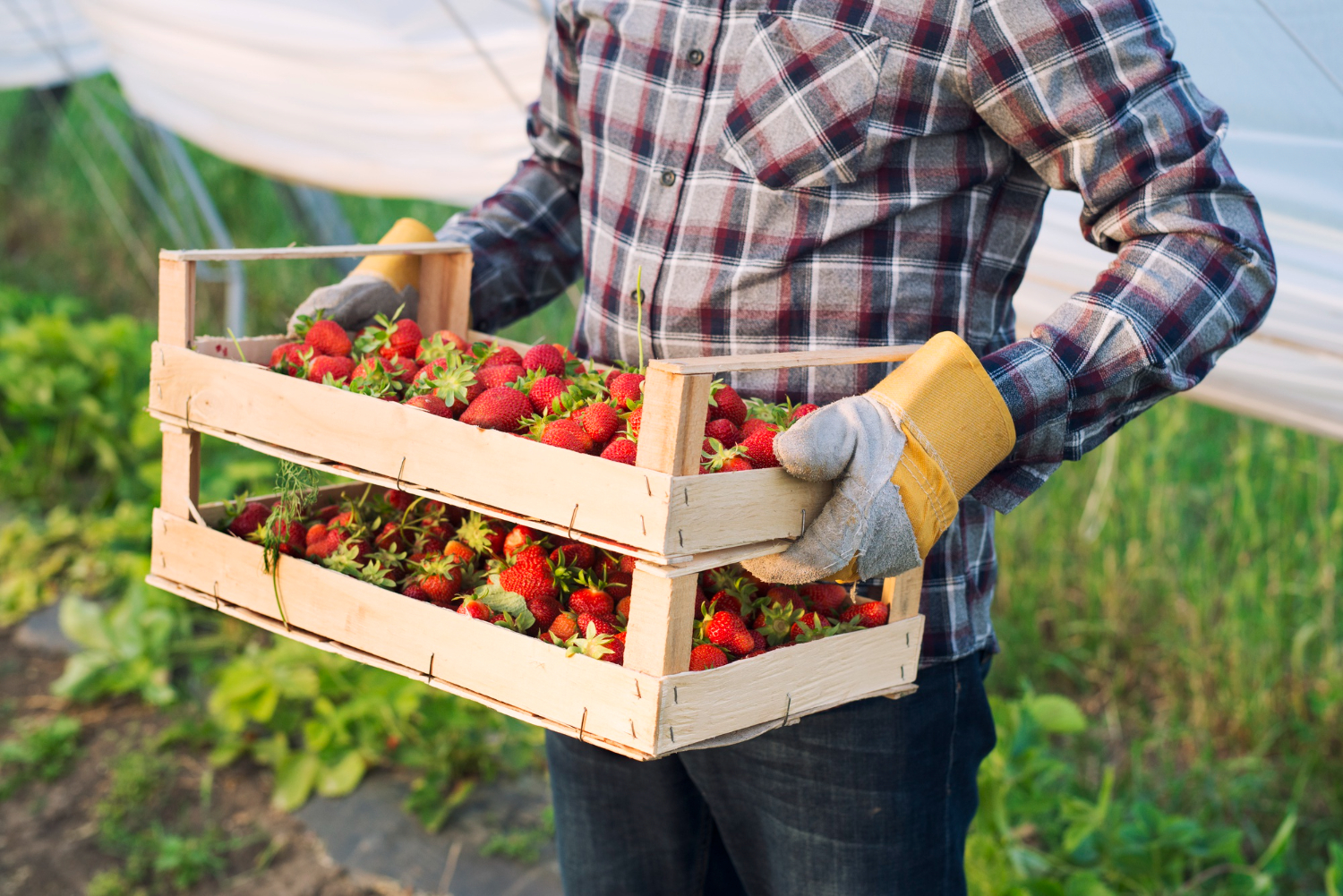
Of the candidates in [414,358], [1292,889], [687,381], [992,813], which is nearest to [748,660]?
[687,381]

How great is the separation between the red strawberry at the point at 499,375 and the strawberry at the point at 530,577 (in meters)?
0.19

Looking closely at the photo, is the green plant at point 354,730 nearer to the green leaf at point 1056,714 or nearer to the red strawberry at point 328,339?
the green leaf at point 1056,714

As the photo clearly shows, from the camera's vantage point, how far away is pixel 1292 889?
2.48 m

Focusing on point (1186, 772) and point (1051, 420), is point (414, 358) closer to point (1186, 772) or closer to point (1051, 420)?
point (1051, 420)

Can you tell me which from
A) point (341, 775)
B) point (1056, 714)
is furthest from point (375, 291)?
point (341, 775)

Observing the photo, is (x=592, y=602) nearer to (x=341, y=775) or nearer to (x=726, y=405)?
(x=726, y=405)

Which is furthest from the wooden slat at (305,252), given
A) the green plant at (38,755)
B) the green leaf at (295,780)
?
the green plant at (38,755)

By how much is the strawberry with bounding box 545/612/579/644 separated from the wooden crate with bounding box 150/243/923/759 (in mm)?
46

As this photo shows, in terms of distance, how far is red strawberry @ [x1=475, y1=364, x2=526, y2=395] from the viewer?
1.15 meters

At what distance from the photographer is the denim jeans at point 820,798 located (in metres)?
1.21

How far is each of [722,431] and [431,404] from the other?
30 centimetres

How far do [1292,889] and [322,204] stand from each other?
4270mm

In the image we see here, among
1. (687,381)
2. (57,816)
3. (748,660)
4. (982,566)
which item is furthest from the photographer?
(57,816)

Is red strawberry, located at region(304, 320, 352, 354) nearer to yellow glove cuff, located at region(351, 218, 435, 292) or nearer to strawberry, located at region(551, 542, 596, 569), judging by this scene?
yellow glove cuff, located at region(351, 218, 435, 292)
